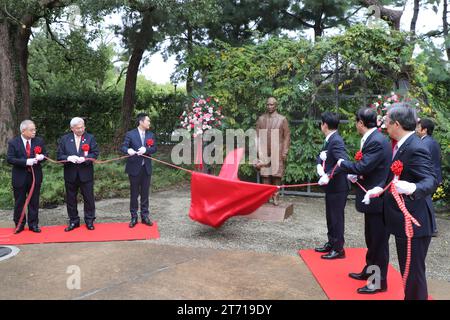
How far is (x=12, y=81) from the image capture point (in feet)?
38.2

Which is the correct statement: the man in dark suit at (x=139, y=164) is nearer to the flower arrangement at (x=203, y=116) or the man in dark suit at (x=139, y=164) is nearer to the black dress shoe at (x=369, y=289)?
the flower arrangement at (x=203, y=116)

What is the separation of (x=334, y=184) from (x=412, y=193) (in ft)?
6.30

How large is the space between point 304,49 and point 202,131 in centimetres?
271

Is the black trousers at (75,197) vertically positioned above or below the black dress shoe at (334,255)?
above

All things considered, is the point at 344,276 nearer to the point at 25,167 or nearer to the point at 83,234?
the point at 83,234

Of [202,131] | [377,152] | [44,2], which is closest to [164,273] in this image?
[377,152]

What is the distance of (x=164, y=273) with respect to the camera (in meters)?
4.53

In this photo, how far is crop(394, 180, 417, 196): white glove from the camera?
2.99m

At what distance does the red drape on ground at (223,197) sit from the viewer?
5.59m

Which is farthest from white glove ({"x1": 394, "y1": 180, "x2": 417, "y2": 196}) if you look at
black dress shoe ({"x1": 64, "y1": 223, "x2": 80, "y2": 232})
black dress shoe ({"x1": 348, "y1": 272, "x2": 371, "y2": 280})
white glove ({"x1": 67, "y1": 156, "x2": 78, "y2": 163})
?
black dress shoe ({"x1": 64, "y1": 223, "x2": 80, "y2": 232})

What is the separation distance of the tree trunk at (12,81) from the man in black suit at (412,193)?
35.6ft

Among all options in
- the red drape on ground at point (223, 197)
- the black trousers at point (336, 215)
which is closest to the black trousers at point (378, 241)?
the black trousers at point (336, 215)

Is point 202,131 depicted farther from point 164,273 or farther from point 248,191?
point 164,273

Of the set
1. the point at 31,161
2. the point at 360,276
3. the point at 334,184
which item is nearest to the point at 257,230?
the point at 334,184
